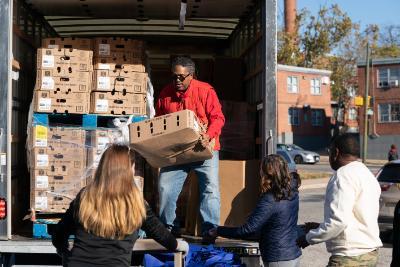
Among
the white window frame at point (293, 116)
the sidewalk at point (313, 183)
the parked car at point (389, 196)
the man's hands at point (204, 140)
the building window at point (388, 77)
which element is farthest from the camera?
the white window frame at point (293, 116)

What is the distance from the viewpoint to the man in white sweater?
4.16 metres

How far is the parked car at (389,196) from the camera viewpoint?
11.5 meters

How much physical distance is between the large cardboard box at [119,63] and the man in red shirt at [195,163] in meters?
0.42

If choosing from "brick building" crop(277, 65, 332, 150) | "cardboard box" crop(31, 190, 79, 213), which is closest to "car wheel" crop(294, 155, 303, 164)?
"brick building" crop(277, 65, 332, 150)

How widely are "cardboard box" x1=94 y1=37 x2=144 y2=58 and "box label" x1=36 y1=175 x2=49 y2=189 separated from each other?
134cm

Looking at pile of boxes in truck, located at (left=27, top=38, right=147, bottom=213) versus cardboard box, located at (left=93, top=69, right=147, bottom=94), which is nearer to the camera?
pile of boxes in truck, located at (left=27, top=38, right=147, bottom=213)

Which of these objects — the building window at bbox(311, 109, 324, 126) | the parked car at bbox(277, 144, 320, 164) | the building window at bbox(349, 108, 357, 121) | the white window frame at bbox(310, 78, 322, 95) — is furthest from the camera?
the building window at bbox(349, 108, 357, 121)

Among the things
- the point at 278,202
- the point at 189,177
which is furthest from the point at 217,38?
the point at 278,202

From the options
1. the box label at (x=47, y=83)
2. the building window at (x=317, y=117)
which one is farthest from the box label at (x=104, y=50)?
the building window at (x=317, y=117)

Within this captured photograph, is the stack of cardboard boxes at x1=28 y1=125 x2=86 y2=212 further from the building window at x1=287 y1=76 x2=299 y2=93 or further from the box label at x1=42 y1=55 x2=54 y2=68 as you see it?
the building window at x1=287 y1=76 x2=299 y2=93

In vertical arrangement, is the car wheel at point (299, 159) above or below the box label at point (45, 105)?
below

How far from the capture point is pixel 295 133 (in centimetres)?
5381

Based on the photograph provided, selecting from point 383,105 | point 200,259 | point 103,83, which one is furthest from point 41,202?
point 383,105

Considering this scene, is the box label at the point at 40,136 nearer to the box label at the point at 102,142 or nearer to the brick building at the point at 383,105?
the box label at the point at 102,142
